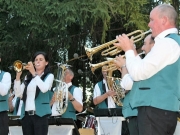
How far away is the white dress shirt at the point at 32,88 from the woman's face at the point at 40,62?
0.67 ft

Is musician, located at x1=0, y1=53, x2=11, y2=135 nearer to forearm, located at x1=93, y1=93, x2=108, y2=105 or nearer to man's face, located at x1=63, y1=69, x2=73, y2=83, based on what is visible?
man's face, located at x1=63, y1=69, x2=73, y2=83

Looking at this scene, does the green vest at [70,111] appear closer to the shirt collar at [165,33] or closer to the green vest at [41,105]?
the green vest at [41,105]

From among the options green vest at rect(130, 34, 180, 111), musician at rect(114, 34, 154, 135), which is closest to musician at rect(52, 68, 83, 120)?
musician at rect(114, 34, 154, 135)

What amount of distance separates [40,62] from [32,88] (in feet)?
1.37

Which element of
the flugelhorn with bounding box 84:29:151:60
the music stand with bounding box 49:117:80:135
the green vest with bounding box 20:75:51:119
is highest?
the flugelhorn with bounding box 84:29:151:60

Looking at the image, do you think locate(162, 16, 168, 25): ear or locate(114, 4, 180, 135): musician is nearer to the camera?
locate(114, 4, 180, 135): musician

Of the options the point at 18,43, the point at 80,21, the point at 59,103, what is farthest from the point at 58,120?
the point at 18,43

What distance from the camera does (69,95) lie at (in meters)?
6.51

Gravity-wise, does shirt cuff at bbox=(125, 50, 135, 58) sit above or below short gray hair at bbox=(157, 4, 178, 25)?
below

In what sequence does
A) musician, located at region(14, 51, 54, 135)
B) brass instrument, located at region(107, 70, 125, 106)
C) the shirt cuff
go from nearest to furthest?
1. the shirt cuff
2. musician, located at region(14, 51, 54, 135)
3. brass instrument, located at region(107, 70, 125, 106)

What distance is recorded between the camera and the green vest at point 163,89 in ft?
10.2

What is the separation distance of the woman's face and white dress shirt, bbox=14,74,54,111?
0.67 feet

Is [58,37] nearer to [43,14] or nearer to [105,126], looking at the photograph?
[43,14]

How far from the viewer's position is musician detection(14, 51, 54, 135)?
5332mm
